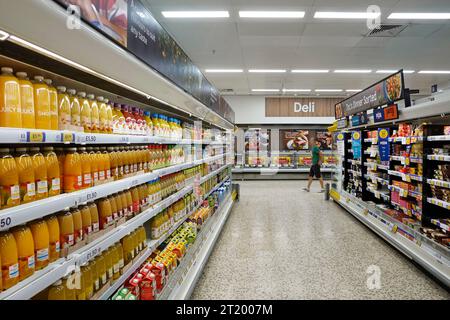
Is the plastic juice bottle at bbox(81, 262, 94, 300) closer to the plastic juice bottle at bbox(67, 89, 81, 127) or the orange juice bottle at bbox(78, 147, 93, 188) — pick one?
the orange juice bottle at bbox(78, 147, 93, 188)

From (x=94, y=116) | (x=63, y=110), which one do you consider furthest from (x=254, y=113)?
(x=63, y=110)

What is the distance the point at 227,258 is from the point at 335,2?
13.1ft

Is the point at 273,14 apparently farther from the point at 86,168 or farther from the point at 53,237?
the point at 53,237

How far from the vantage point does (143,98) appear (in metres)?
2.66

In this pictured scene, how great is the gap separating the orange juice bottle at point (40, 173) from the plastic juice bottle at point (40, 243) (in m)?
0.12

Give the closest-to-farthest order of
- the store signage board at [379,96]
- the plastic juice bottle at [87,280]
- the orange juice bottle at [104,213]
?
1. the plastic juice bottle at [87,280]
2. the orange juice bottle at [104,213]
3. the store signage board at [379,96]

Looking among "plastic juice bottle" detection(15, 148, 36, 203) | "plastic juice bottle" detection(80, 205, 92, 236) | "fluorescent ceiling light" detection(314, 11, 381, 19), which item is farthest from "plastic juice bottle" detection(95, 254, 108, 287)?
"fluorescent ceiling light" detection(314, 11, 381, 19)

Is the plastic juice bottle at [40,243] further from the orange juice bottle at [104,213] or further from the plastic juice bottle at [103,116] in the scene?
the plastic juice bottle at [103,116]

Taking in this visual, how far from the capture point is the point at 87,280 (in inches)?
62.2

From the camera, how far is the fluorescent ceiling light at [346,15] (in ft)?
15.7

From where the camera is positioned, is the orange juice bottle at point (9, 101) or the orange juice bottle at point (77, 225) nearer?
the orange juice bottle at point (9, 101)

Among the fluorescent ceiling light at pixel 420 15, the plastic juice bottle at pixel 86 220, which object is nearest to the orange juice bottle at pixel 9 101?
the plastic juice bottle at pixel 86 220

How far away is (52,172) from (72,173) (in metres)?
0.14

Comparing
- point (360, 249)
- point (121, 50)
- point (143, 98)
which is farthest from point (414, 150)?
point (121, 50)
